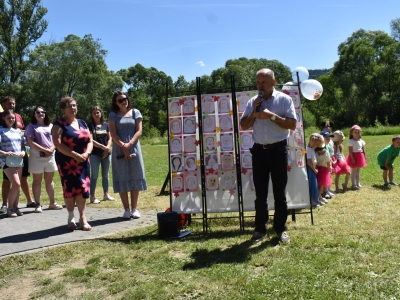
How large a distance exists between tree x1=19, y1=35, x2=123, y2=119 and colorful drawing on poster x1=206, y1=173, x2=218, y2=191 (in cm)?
4158

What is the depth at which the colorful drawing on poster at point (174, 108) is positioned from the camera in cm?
630

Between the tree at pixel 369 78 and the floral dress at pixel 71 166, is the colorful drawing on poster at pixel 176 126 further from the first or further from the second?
the tree at pixel 369 78

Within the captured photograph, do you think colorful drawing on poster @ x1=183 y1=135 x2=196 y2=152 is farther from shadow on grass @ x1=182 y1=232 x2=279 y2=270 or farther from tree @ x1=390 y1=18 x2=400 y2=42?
tree @ x1=390 y1=18 x2=400 y2=42

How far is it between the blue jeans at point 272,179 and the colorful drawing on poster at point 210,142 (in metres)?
0.89

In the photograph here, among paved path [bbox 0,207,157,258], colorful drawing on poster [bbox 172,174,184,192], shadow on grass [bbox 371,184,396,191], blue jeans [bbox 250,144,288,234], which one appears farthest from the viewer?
shadow on grass [bbox 371,184,396,191]

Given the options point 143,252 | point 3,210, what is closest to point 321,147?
point 143,252

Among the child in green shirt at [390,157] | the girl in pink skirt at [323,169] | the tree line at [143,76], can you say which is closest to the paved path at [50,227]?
the girl in pink skirt at [323,169]

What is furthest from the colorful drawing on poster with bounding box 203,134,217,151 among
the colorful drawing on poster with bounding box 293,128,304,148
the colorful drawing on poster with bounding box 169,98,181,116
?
the colorful drawing on poster with bounding box 293,128,304,148

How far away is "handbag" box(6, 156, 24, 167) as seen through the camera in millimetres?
7629

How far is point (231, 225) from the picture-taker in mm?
6445

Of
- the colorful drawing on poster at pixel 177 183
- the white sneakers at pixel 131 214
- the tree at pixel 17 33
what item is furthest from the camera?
the tree at pixel 17 33

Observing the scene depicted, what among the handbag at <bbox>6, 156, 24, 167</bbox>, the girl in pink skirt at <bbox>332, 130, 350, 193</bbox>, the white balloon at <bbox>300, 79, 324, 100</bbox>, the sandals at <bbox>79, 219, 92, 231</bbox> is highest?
the white balloon at <bbox>300, 79, 324, 100</bbox>

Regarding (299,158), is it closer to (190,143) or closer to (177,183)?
(190,143)

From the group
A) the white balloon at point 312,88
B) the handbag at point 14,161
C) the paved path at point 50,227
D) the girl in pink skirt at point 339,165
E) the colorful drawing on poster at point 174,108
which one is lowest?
the paved path at point 50,227
